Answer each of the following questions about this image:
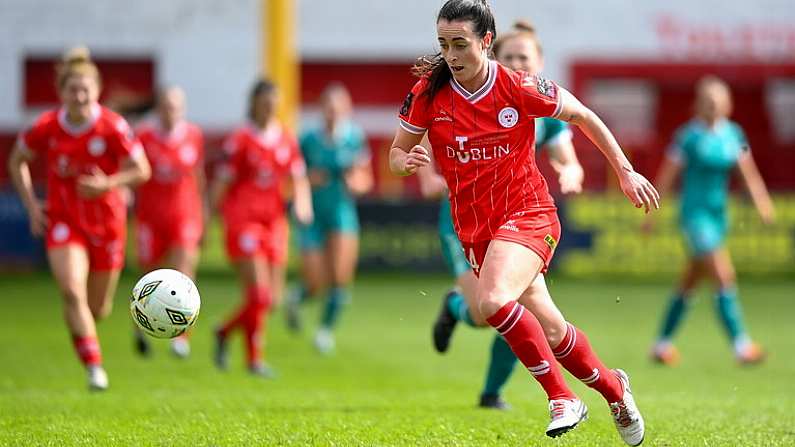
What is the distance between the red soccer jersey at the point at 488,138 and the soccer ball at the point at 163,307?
5.72 ft

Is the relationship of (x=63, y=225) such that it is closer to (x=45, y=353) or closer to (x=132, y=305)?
(x=132, y=305)

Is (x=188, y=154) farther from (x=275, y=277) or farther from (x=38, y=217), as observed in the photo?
(x=38, y=217)

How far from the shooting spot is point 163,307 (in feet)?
23.2

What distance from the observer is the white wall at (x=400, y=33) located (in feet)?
86.8

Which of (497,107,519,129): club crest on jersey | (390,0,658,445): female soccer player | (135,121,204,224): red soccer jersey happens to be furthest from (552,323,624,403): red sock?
(135,121,204,224): red soccer jersey

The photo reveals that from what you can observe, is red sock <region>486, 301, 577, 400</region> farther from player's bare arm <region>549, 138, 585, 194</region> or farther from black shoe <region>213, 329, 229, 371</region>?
black shoe <region>213, 329, 229, 371</region>

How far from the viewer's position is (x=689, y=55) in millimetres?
27641

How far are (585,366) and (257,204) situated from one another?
5.85 m

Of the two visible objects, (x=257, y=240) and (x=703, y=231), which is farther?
(x=703, y=231)

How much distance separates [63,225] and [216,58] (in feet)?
59.8

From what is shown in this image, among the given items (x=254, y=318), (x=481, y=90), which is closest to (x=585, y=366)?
(x=481, y=90)

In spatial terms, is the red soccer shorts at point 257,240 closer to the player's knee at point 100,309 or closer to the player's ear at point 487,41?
the player's knee at point 100,309

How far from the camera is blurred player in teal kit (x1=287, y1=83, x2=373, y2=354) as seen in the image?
13578mm

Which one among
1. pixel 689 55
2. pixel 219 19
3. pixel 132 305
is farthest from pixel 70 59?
pixel 689 55
